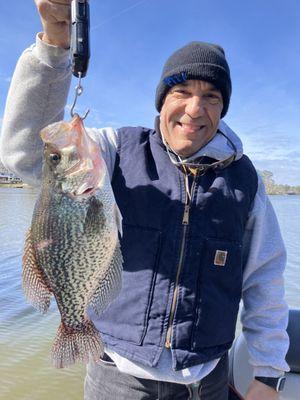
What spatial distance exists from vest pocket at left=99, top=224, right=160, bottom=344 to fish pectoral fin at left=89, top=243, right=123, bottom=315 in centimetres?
32

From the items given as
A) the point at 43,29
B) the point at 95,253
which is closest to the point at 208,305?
the point at 95,253

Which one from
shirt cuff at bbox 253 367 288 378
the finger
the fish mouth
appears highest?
the finger

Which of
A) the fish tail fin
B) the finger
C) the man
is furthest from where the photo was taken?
the man

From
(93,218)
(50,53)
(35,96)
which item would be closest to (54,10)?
(50,53)

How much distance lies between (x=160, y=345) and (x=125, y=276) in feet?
1.49

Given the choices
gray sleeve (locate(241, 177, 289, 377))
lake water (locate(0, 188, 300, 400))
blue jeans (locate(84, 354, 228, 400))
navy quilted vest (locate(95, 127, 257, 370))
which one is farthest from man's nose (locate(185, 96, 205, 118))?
lake water (locate(0, 188, 300, 400))

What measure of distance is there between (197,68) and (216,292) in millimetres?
1426

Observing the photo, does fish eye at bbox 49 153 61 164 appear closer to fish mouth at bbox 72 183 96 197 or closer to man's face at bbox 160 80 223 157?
fish mouth at bbox 72 183 96 197

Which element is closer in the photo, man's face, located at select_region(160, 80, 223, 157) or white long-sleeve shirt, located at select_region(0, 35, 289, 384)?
white long-sleeve shirt, located at select_region(0, 35, 289, 384)

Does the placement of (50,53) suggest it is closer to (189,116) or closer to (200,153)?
(189,116)

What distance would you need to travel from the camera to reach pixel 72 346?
224 cm

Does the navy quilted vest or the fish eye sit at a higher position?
the fish eye

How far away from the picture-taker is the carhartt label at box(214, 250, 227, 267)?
2586 mm

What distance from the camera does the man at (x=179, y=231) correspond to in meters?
2.39
